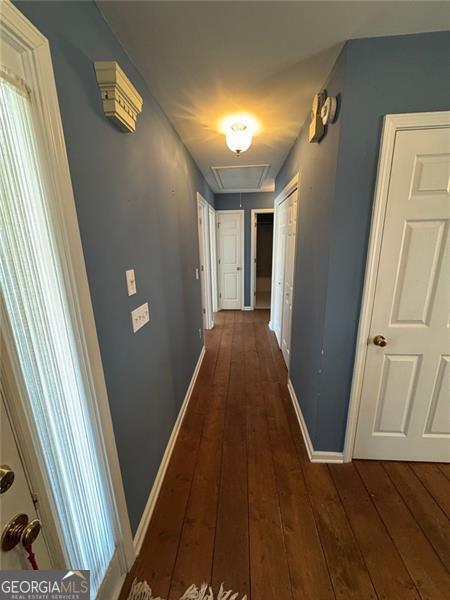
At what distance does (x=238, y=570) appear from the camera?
3.69ft

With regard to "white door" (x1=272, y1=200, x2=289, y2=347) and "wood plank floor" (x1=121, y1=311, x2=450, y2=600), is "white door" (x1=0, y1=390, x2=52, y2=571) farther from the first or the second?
"white door" (x1=272, y1=200, x2=289, y2=347)

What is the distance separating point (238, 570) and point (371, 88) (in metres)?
2.42

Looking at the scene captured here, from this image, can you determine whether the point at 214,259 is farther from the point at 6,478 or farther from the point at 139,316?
the point at 6,478

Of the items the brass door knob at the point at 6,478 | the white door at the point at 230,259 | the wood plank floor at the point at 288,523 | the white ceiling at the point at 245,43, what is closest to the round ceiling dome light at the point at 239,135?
the white ceiling at the point at 245,43

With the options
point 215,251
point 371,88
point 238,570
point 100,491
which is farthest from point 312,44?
point 215,251

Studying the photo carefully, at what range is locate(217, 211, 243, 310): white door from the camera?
4.87 m

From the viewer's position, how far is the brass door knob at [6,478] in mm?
519

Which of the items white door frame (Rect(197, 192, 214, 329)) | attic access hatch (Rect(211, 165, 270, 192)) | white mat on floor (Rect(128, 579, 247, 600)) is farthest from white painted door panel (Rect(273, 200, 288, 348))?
white mat on floor (Rect(128, 579, 247, 600))

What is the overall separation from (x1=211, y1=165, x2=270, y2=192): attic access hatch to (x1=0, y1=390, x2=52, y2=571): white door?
10.8 ft

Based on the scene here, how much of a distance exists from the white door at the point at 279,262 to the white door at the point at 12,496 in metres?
2.98

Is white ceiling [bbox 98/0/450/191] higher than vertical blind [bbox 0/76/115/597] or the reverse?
higher

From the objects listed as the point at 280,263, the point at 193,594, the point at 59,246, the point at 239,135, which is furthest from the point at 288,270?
the point at 193,594

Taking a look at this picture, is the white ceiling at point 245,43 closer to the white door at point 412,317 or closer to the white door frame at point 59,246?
the white door at point 412,317

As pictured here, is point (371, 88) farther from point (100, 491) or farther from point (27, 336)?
point (100, 491)
